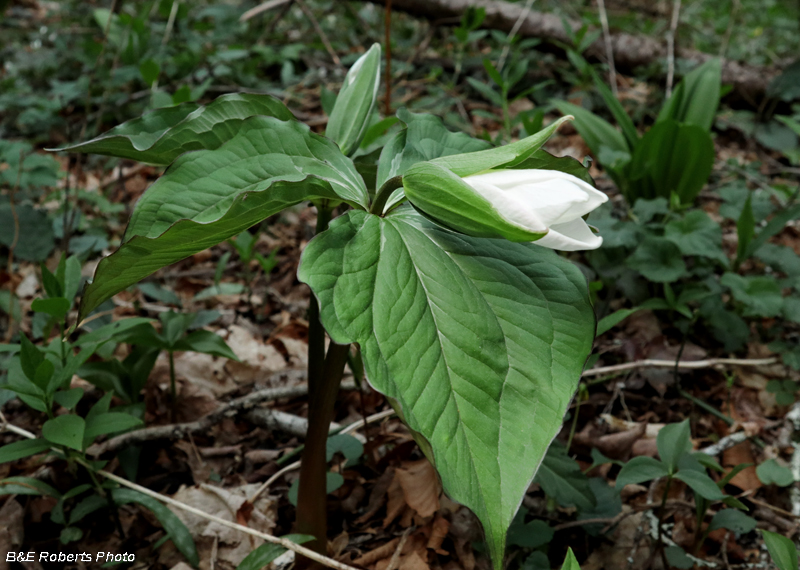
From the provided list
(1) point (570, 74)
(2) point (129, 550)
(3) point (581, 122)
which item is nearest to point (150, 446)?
(2) point (129, 550)

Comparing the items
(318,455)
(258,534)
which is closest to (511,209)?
(318,455)

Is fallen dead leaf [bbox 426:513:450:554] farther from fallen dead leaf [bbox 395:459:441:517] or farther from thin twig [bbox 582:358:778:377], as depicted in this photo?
thin twig [bbox 582:358:778:377]

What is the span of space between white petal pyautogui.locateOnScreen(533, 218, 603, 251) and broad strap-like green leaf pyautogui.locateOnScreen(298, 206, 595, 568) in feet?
0.21

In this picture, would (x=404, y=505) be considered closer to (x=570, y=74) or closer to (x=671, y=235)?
(x=671, y=235)

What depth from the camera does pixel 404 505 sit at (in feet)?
4.16

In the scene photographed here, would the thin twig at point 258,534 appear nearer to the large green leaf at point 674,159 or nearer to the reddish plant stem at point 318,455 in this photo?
the reddish plant stem at point 318,455

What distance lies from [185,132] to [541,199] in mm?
531

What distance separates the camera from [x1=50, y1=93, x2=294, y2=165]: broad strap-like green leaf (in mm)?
865

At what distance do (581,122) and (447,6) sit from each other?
169cm

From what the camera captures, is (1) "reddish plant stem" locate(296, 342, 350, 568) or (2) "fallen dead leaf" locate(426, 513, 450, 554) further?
(2) "fallen dead leaf" locate(426, 513, 450, 554)

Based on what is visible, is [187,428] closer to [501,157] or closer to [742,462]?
[501,157]

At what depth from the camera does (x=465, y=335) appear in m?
0.73

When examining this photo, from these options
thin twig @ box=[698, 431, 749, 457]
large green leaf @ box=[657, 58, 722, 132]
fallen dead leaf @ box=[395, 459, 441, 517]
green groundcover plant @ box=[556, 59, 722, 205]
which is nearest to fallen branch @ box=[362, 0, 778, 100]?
large green leaf @ box=[657, 58, 722, 132]

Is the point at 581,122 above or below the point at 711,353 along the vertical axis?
above
